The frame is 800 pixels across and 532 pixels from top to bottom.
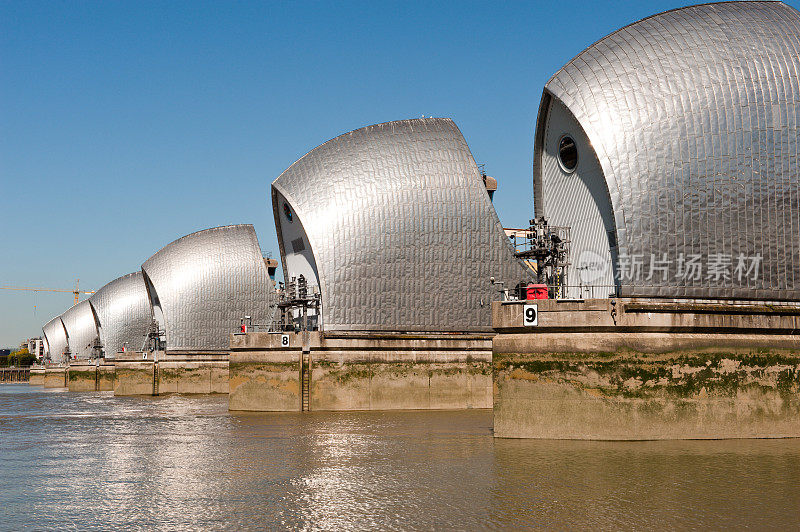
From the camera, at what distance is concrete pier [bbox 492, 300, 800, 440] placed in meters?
29.0

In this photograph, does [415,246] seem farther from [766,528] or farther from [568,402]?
[766,528]

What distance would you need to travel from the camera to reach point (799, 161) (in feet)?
106

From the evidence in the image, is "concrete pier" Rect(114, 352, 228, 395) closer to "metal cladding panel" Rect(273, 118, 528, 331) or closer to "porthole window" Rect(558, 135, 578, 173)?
"metal cladding panel" Rect(273, 118, 528, 331)

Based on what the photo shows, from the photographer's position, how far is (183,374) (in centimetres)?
7219

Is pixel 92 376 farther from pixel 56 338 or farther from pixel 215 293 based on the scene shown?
pixel 56 338

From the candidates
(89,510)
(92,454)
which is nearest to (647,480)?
(89,510)

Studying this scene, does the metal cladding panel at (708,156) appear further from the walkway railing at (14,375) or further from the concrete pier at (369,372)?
the walkway railing at (14,375)

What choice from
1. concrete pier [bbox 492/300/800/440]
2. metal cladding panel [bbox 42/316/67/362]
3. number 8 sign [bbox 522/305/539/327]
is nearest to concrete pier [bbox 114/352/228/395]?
concrete pier [bbox 492/300/800/440]

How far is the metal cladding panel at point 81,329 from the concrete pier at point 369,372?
266 feet

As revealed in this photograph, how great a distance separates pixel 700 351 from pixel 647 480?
9904mm

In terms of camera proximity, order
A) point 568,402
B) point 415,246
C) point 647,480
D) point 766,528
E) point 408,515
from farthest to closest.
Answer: point 415,246, point 568,402, point 647,480, point 408,515, point 766,528

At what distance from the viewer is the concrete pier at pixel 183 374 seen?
7144cm

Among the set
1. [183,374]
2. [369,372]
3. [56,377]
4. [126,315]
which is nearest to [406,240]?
[369,372]

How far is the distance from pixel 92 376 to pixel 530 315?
83.0 m
